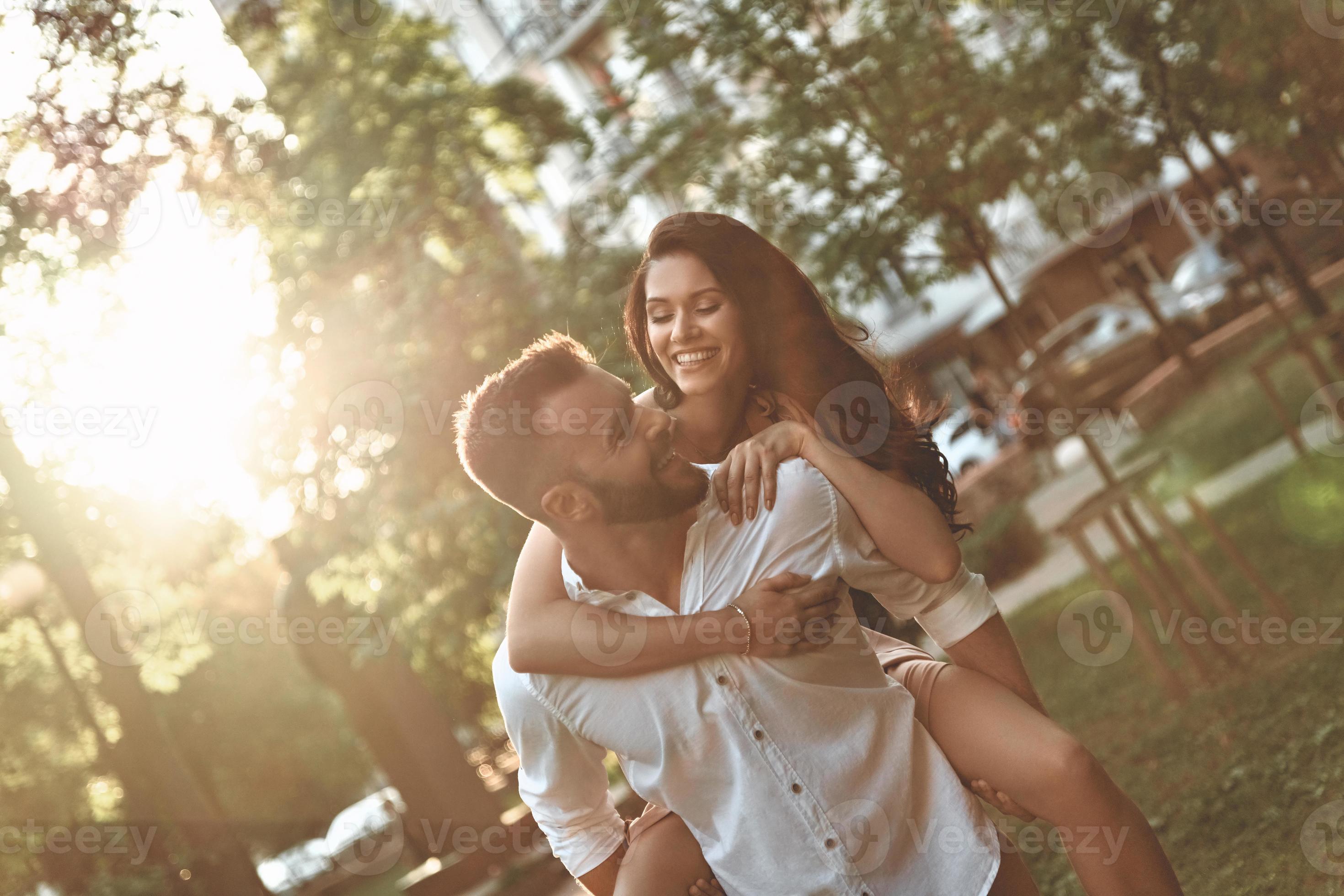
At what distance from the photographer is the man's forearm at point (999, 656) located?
261 centimetres

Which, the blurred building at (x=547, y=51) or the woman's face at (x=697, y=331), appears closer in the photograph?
the woman's face at (x=697, y=331)

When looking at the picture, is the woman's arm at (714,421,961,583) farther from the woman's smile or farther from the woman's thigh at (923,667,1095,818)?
the woman's smile

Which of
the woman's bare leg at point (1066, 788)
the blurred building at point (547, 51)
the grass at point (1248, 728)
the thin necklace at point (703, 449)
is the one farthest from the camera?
the blurred building at point (547, 51)

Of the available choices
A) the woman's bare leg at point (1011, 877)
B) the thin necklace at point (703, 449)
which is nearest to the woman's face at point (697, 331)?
the thin necklace at point (703, 449)

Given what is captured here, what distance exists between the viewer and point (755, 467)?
254cm

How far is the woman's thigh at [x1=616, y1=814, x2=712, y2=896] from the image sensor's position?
2600 millimetres

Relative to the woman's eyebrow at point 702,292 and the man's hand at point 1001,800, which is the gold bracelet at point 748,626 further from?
the woman's eyebrow at point 702,292

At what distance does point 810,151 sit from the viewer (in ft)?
25.9

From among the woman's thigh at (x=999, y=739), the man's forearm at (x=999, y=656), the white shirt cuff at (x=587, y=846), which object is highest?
the white shirt cuff at (x=587, y=846)

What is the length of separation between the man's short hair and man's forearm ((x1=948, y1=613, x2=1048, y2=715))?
954mm

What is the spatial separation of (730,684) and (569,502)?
1.68 feet

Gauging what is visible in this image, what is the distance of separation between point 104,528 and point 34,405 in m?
2.57

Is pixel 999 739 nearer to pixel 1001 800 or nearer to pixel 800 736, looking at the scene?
pixel 1001 800

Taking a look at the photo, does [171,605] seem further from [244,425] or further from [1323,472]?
[1323,472]
